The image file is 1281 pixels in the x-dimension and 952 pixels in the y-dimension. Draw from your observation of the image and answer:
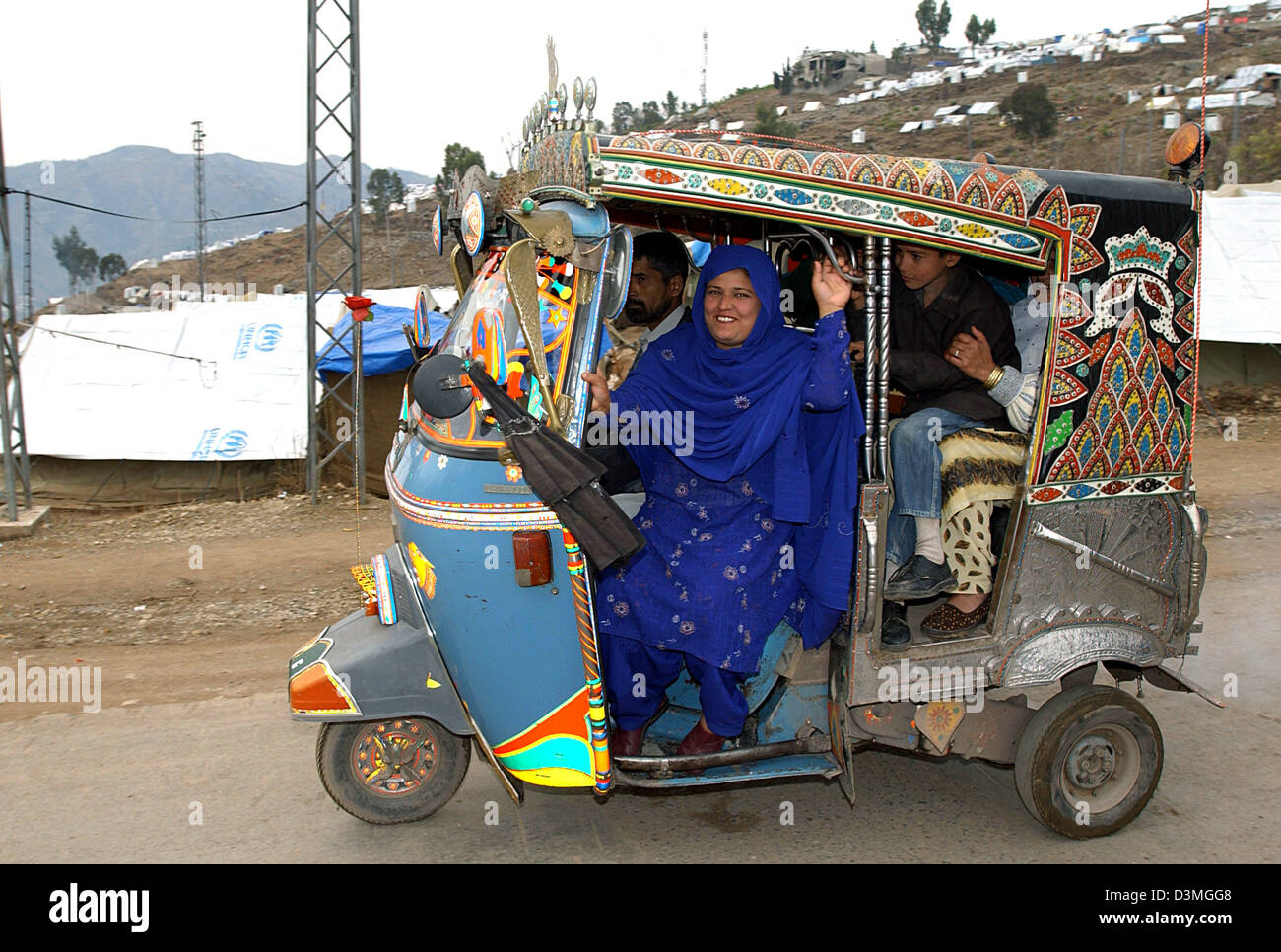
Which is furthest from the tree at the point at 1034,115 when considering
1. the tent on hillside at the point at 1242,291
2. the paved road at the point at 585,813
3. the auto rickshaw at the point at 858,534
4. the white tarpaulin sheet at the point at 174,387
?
the auto rickshaw at the point at 858,534

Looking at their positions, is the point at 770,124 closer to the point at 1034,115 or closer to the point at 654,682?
the point at 1034,115

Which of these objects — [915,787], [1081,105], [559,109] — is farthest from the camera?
[1081,105]

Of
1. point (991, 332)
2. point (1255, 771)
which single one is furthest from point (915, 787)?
point (991, 332)

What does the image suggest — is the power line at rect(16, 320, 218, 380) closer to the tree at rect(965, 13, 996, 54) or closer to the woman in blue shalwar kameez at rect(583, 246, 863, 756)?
the woman in blue shalwar kameez at rect(583, 246, 863, 756)

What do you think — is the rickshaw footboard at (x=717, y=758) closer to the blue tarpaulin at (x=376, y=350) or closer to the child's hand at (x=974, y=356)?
the child's hand at (x=974, y=356)

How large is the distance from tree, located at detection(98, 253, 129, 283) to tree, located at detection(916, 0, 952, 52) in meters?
66.6

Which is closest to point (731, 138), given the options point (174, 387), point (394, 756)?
point (394, 756)

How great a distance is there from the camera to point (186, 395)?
44.9 feet

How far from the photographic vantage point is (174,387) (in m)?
13.8

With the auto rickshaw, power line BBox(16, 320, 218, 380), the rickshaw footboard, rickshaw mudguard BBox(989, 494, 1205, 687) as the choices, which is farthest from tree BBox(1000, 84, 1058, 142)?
the rickshaw footboard

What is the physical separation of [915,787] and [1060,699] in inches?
31.8

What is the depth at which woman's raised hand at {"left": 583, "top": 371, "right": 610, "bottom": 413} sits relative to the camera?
140 inches

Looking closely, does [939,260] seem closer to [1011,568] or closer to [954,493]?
[954,493]

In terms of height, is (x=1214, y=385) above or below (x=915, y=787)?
above
